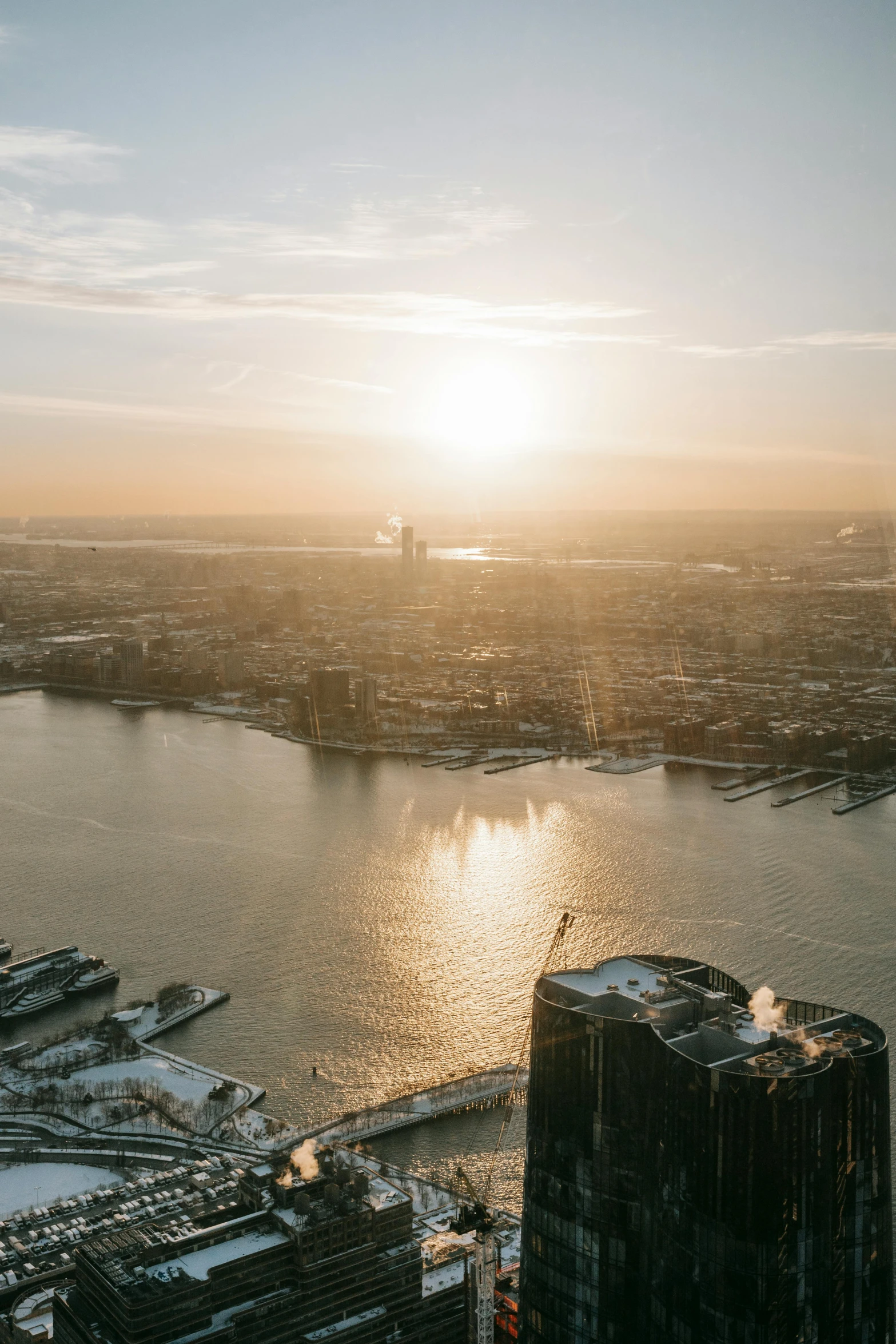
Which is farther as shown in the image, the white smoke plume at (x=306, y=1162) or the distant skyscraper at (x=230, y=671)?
the distant skyscraper at (x=230, y=671)

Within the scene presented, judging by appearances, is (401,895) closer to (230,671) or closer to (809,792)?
(809,792)

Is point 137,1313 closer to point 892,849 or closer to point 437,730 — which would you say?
point 892,849

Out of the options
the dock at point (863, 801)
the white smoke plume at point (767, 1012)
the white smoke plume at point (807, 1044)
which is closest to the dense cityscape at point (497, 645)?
the dock at point (863, 801)

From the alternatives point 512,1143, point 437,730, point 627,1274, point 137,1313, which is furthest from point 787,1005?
point 437,730

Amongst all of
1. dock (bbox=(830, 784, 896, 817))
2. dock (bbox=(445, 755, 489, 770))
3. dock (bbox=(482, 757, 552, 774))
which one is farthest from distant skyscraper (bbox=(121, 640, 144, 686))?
dock (bbox=(830, 784, 896, 817))

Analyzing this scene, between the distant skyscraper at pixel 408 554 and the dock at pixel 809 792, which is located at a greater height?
the distant skyscraper at pixel 408 554

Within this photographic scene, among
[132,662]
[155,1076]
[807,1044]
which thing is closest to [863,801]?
[155,1076]

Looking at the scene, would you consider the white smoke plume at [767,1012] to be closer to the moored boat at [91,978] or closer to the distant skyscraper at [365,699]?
the moored boat at [91,978]
